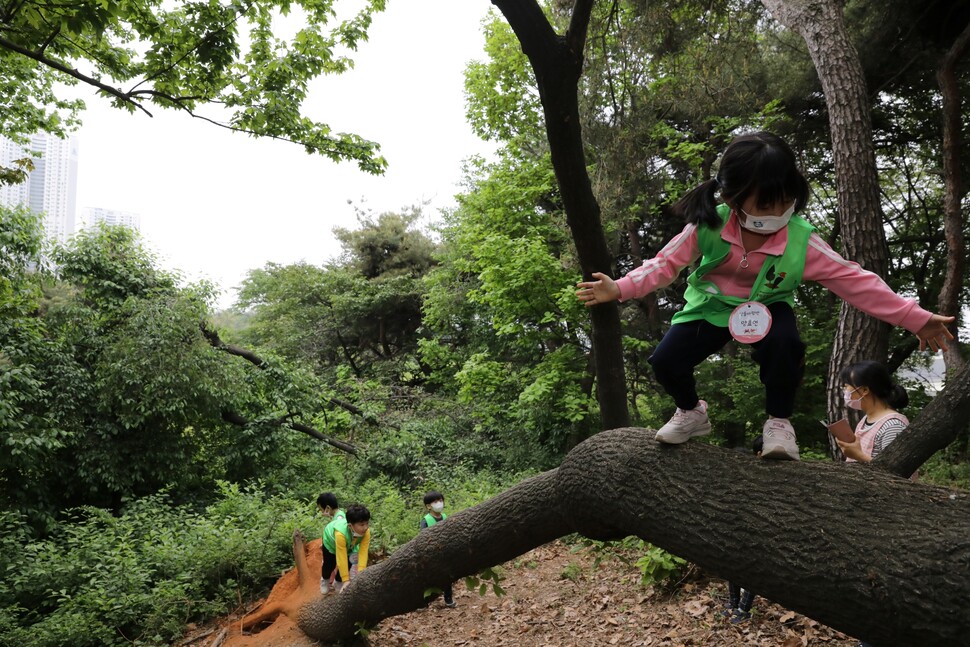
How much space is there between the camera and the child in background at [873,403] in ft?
9.95

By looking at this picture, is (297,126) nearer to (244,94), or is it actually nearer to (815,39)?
(244,94)

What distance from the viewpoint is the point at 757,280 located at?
2189mm

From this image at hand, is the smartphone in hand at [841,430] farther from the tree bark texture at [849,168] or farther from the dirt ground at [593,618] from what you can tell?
the tree bark texture at [849,168]

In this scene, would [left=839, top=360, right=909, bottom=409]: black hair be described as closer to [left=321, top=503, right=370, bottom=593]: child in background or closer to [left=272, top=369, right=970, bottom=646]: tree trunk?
[left=272, top=369, right=970, bottom=646]: tree trunk

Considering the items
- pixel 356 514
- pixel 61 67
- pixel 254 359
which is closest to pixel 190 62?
pixel 61 67

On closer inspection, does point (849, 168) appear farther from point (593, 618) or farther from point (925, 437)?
point (593, 618)

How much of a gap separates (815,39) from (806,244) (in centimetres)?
474

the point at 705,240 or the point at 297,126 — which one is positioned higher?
the point at 297,126

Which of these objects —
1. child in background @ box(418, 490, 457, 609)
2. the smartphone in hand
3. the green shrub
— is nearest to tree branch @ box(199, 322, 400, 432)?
child in background @ box(418, 490, 457, 609)

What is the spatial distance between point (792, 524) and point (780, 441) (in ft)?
1.15

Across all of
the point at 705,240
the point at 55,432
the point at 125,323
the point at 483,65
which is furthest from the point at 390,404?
the point at 705,240

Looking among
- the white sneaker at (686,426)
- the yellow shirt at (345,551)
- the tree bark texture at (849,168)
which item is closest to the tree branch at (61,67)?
the yellow shirt at (345,551)

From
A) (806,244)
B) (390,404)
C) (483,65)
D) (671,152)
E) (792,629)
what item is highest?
(483,65)

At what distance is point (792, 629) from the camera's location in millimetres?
4172
